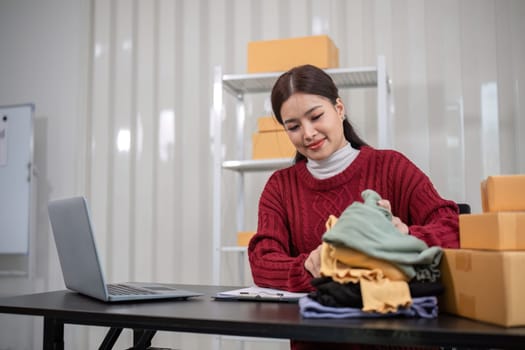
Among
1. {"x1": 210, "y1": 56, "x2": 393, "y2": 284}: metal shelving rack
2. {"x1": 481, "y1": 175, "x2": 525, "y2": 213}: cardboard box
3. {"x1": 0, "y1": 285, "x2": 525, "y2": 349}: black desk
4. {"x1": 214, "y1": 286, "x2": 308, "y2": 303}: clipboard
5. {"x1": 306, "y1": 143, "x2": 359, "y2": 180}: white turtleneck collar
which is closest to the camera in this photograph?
{"x1": 0, "y1": 285, "x2": 525, "y2": 349}: black desk

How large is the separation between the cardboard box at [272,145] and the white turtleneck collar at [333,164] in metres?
0.98

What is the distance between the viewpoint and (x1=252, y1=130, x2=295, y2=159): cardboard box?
254 centimetres

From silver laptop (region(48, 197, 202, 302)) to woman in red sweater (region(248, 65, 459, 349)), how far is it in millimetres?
305

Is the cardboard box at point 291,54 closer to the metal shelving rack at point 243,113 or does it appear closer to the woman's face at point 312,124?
the metal shelving rack at point 243,113

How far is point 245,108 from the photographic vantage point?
3.04 metres

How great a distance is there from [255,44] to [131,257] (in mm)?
1407

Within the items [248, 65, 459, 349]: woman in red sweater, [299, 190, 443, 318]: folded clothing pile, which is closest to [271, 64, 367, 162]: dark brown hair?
[248, 65, 459, 349]: woman in red sweater

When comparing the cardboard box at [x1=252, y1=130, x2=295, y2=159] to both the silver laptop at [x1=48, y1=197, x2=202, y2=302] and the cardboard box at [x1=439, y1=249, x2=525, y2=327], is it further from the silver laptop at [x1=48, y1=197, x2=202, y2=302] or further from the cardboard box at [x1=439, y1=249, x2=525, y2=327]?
the cardboard box at [x1=439, y1=249, x2=525, y2=327]

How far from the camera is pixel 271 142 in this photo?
101 inches

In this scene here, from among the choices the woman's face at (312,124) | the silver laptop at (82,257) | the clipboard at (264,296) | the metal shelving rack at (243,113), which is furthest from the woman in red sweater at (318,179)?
the metal shelving rack at (243,113)

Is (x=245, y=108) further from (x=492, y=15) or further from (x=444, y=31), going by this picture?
(x=492, y=15)

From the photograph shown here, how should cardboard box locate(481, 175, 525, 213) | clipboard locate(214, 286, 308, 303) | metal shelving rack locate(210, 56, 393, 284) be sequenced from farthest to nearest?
metal shelving rack locate(210, 56, 393, 284)
clipboard locate(214, 286, 308, 303)
cardboard box locate(481, 175, 525, 213)

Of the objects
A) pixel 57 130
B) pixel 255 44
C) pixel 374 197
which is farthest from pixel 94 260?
pixel 57 130

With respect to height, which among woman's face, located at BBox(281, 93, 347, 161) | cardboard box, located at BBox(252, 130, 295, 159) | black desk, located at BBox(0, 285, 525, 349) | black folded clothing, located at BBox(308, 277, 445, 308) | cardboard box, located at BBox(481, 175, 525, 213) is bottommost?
black desk, located at BBox(0, 285, 525, 349)
